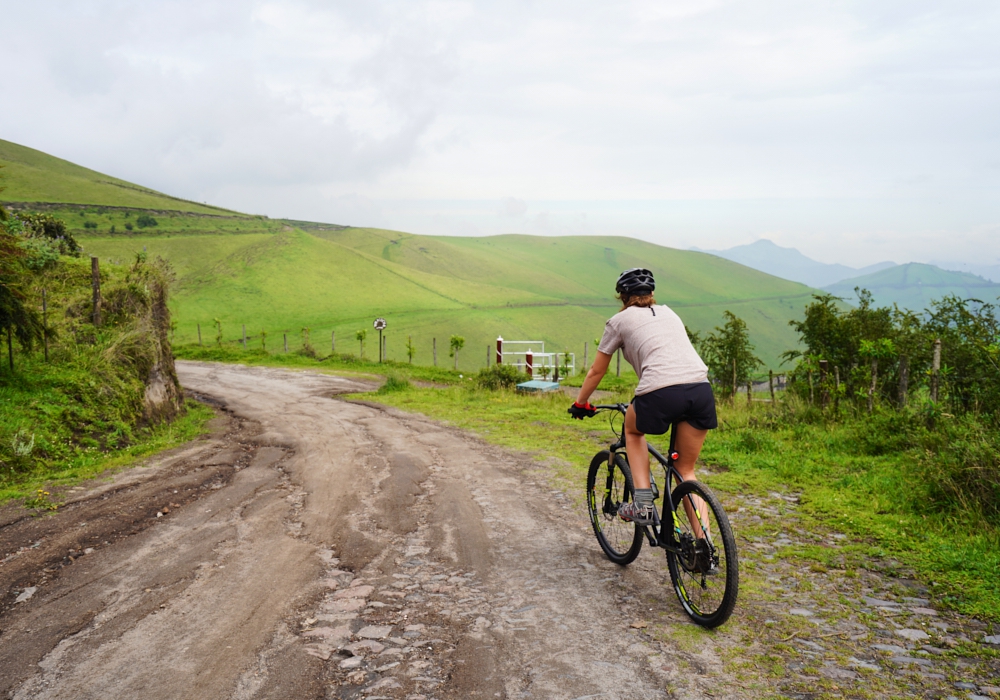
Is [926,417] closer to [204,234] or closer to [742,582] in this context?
[742,582]

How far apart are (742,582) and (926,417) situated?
5425 millimetres

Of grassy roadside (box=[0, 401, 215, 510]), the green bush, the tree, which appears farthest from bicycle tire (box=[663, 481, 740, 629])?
the green bush

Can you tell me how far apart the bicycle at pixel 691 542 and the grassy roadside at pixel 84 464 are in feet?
20.7

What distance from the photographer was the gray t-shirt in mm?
3875

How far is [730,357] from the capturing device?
15992 mm

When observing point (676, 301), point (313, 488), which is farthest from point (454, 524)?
point (676, 301)

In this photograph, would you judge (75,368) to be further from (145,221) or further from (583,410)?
(145,221)

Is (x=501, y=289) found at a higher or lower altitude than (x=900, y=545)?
higher

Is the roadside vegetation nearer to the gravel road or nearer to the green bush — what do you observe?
the gravel road

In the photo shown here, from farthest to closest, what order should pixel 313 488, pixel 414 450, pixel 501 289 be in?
pixel 501 289 → pixel 414 450 → pixel 313 488

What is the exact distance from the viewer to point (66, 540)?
5.34 metres

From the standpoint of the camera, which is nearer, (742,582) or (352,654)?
(352,654)

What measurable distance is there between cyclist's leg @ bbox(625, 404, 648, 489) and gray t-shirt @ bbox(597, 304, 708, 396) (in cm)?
30

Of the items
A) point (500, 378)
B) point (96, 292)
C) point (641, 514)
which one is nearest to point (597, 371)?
point (641, 514)
